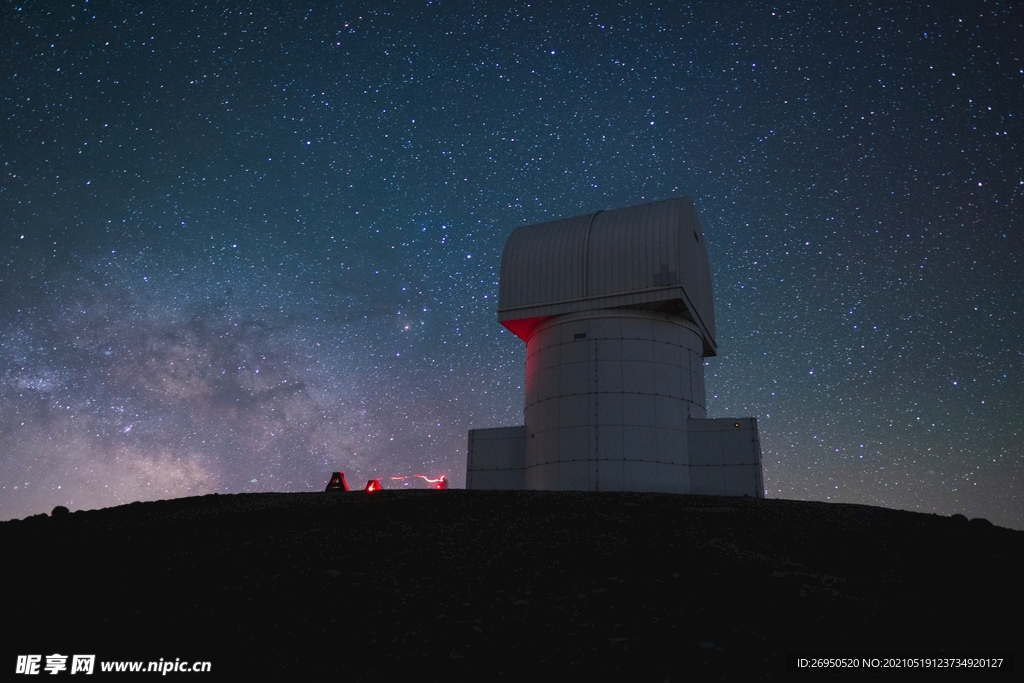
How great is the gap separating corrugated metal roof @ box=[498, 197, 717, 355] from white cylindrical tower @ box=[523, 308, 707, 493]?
2.27 ft

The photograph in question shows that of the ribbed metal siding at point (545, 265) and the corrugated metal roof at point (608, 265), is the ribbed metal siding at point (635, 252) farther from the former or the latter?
the ribbed metal siding at point (545, 265)

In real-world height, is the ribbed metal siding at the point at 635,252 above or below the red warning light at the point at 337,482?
above

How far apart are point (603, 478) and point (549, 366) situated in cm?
433

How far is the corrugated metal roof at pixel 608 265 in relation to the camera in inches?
931

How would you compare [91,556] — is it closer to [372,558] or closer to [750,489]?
[372,558]

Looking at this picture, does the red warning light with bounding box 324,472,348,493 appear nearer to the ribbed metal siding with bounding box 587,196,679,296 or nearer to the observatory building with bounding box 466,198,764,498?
the observatory building with bounding box 466,198,764,498

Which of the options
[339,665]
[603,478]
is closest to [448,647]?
[339,665]

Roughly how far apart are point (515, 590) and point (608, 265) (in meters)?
15.7

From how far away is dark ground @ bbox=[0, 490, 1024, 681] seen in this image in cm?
816

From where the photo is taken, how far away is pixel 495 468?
25.0 meters

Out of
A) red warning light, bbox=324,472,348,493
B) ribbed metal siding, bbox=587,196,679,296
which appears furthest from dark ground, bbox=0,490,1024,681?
ribbed metal siding, bbox=587,196,679,296

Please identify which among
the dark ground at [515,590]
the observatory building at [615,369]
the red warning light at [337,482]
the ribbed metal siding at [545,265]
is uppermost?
the ribbed metal siding at [545,265]

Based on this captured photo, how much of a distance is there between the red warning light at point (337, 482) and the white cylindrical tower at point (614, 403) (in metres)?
6.07

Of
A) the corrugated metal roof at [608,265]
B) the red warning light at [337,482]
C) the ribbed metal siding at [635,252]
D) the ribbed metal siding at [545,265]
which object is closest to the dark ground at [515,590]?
the red warning light at [337,482]
